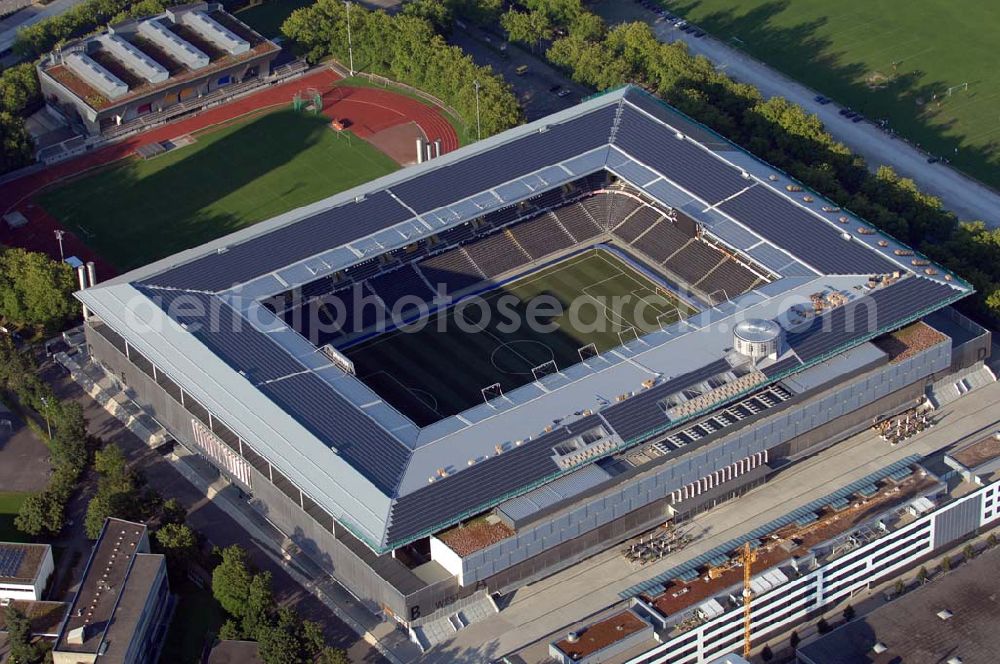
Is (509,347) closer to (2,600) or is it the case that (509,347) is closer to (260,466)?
(260,466)

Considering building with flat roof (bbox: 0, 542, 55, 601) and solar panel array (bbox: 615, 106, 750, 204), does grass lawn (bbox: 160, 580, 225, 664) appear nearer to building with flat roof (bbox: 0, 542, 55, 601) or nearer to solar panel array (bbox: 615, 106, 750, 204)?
A: building with flat roof (bbox: 0, 542, 55, 601)

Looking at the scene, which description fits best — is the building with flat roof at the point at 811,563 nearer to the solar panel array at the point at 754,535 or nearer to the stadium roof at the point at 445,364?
the solar panel array at the point at 754,535

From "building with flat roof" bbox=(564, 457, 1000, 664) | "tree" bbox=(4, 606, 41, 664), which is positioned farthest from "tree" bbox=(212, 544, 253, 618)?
"building with flat roof" bbox=(564, 457, 1000, 664)

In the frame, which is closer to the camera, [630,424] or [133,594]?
[133,594]

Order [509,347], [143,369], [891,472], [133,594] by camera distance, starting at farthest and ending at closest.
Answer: [509,347] → [143,369] → [891,472] → [133,594]

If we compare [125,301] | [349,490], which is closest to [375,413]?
[349,490]
